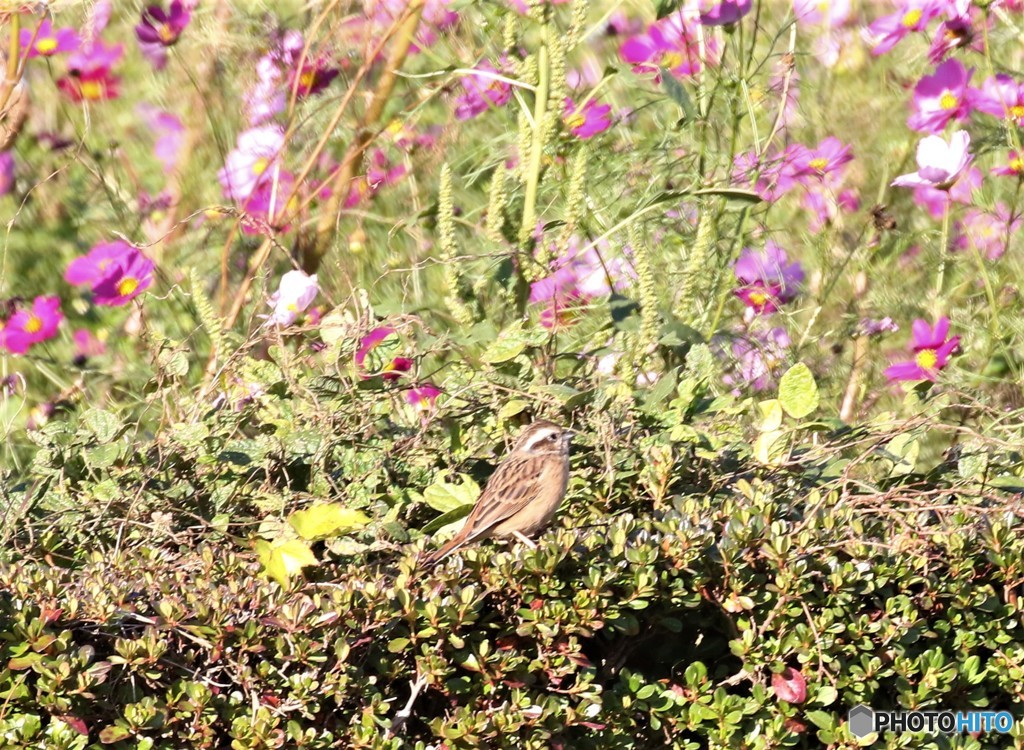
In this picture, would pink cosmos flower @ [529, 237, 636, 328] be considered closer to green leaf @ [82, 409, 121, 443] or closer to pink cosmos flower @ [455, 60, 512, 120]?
pink cosmos flower @ [455, 60, 512, 120]

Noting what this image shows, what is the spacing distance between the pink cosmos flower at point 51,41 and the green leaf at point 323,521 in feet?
8.83

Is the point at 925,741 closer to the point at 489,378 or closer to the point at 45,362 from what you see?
the point at 489,378

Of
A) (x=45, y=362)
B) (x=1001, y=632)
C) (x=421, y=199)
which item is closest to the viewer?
(x=1001, y=632)

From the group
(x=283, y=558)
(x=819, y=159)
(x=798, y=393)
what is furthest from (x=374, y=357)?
(x=819, y=159)

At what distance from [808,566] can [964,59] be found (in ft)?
12.0

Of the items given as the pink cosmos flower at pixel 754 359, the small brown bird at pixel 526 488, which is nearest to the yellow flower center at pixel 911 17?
the pink cosmos flower at pixel 754 359

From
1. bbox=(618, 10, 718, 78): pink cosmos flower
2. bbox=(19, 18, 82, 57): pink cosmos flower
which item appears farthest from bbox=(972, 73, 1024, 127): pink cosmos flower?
bbox=(19, 18, 82, 57): pink cosmos flower

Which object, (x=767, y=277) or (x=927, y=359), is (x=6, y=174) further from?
(x=927, y=359)

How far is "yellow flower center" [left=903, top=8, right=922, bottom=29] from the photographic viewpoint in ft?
13.8

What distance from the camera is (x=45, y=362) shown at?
4676 millimetres

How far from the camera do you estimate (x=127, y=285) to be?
161 inches

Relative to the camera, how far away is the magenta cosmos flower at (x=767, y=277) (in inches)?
169

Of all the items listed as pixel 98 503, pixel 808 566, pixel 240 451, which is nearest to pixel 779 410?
pixel 808 566

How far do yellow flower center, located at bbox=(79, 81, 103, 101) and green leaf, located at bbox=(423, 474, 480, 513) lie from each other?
2.93 m
